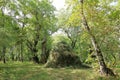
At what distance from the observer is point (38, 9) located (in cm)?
3059

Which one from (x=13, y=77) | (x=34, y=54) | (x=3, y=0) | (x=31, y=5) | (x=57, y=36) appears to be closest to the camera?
(x=13, y=77)

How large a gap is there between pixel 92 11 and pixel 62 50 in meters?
6.98

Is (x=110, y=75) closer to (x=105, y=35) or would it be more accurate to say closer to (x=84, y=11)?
(x=105, y=35)

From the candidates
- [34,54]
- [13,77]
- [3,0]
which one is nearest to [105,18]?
[13,77]

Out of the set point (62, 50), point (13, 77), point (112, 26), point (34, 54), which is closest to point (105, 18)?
point (112, 26)

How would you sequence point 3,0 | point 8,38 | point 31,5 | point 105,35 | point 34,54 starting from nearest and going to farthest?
1. point 105,35
2. point 8,38
3. point 3,0
4. point 31,5
5. point 34,54

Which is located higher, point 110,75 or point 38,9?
point 38,9

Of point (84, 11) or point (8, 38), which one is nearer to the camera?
point (84, 11)

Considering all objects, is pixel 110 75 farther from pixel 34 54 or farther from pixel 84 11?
pixel 34 54

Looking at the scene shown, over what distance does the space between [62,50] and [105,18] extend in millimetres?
7102

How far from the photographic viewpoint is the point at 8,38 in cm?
1766

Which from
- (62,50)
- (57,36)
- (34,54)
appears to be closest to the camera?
(62,50)

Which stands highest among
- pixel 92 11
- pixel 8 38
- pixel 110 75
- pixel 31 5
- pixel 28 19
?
pixel 31 5

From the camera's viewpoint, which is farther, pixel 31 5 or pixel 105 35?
pixel 31 5
